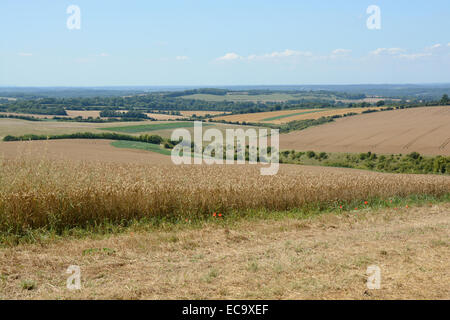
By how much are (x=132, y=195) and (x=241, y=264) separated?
442cm

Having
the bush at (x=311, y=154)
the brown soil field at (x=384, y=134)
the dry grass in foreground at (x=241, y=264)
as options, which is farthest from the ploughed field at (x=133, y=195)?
the brown soil field at (x=384, y=134)

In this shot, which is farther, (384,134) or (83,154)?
(384,134)

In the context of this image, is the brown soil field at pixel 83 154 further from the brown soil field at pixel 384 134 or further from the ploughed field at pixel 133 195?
the brown soil field at pixel 384 134

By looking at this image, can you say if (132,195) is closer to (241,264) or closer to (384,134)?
(241,264)

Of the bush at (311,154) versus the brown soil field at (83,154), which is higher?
the brown soil field at (83,154)

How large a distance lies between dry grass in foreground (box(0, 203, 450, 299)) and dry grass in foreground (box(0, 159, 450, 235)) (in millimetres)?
1062

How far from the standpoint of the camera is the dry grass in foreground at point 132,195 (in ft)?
29.5

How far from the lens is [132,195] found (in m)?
10.3

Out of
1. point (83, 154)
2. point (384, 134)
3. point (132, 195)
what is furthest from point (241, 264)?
point (384, 134)

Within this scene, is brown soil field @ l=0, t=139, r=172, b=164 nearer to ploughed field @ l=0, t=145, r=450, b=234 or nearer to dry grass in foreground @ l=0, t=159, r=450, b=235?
dry grass in foreground @ l=0, t=159, r=450, b=235

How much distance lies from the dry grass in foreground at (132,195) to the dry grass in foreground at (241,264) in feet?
3.48

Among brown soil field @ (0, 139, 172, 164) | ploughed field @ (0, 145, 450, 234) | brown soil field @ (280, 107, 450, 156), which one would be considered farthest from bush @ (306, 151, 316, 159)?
ploughed field @ (0, 145, 450, 234)
